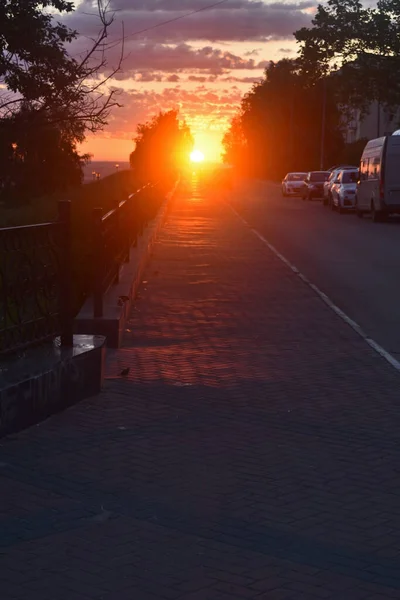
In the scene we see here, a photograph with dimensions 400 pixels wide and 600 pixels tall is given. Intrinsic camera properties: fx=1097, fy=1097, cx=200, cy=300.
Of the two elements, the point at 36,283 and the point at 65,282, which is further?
the point at 65,282

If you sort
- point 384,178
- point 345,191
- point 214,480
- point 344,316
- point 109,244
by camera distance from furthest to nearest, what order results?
point 345,191 → point 384,178 → point 344,316 → point 109,244 → point 214,480

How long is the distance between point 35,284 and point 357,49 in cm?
5183

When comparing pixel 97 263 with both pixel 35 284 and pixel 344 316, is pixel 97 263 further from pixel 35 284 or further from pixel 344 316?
pixel 344 316

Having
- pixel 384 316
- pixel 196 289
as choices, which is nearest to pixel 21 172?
pixel 196 289

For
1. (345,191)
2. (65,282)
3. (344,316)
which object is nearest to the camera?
(65,282)

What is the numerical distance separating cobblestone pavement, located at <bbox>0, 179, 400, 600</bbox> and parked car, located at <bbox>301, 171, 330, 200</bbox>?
157ft

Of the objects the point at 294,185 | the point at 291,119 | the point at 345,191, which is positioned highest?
the point at 291,119

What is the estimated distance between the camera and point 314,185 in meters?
58.6

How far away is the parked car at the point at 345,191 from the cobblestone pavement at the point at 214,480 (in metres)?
31.2

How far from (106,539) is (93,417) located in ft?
8.50

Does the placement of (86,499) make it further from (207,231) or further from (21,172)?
(21,172)

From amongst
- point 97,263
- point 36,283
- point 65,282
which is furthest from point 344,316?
point 36,283

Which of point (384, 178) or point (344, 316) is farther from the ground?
point (384, 178)

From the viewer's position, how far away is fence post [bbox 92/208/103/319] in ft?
34.2
